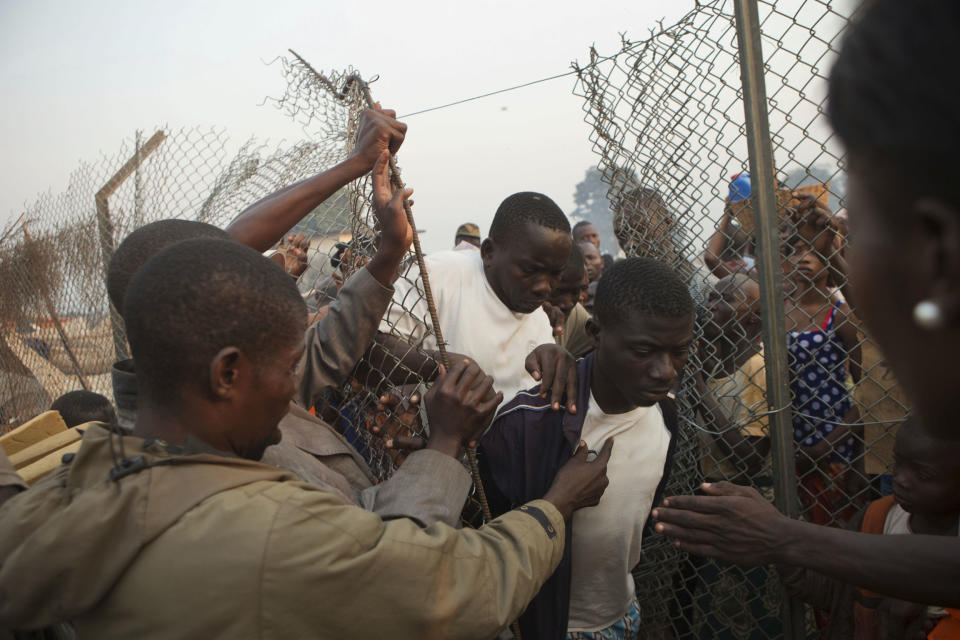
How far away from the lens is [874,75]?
1.99 feet

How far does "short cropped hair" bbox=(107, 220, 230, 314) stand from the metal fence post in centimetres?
173

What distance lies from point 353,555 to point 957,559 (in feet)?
5.13

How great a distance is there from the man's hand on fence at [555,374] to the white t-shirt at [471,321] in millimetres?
213

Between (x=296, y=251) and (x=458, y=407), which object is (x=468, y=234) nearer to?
(x=296, y=251)

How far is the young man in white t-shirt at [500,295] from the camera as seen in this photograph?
2.36 meters

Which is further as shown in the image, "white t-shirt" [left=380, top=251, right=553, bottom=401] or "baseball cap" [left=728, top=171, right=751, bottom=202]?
"baseball cap" [left=728, top=171, right=751, bottom=202]

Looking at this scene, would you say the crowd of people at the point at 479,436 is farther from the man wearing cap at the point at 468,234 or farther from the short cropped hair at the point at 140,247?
the man wearing cap at the point at 468,234

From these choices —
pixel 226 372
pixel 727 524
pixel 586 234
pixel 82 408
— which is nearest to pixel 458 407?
pixel 226 372

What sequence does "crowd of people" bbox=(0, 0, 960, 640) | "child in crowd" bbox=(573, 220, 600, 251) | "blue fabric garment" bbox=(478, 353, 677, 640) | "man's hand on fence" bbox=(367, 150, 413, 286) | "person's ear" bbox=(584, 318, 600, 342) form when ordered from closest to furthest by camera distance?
"crowd of people" bbox=(0, 0, 960, 640) < "man's hand on fence" bbox=(367, 150, 413, 286) < "blue fabric garment" bbox=(478, 353, 677, 640) < "person's ear" bbox=(584, 318, 600, 342) < "child in crowd" bbox=(573, 220, 600, 251)

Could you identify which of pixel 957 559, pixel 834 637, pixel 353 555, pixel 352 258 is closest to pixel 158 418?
pixel 353 555

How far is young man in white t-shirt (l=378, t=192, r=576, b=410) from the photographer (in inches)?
92.7

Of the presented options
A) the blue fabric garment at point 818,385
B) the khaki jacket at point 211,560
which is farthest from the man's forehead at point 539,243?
the khaki jacket at point 211,560

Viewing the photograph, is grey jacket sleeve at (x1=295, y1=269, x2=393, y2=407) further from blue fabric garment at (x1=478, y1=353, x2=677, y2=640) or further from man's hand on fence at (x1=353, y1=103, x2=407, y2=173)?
blue fabric garment at (x1=478, y1=353, x2=677, y2=640)

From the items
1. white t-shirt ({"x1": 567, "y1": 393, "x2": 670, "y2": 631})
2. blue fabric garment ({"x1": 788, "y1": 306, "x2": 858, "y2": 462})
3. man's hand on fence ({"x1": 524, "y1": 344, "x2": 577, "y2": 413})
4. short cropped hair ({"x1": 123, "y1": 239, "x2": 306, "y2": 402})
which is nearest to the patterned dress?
blue fabric garment ({"x1": 788, "y1": 306, "x2": 858, "y2": 462})
